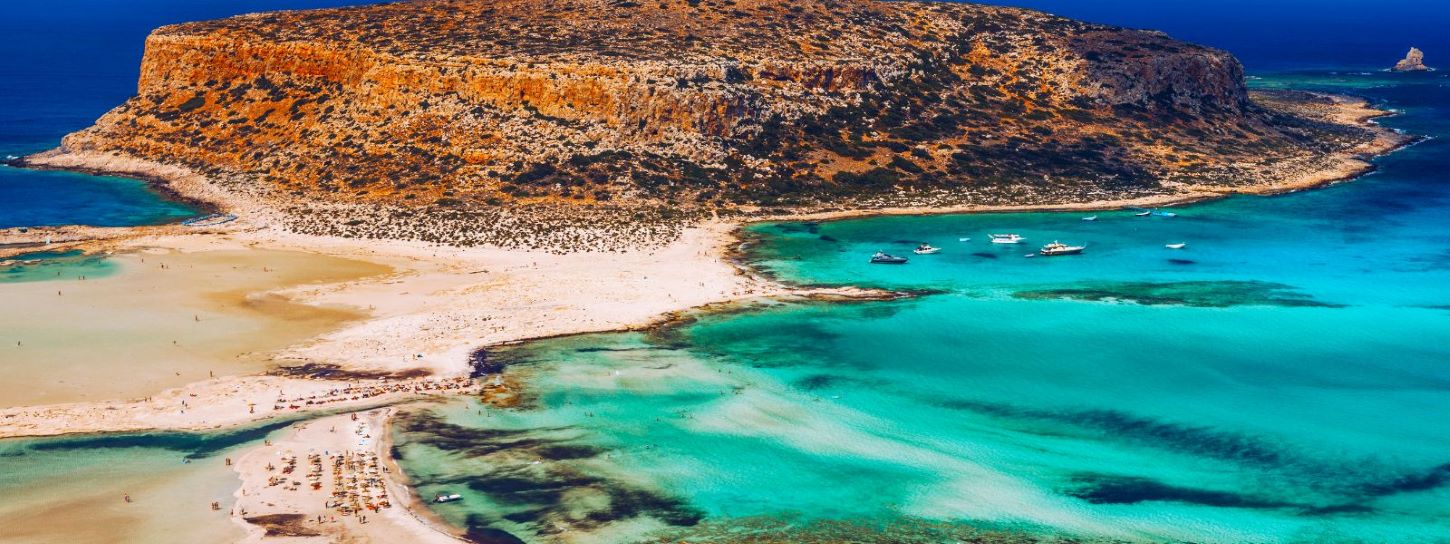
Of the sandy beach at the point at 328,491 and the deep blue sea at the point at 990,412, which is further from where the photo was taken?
the deep blue sea at the point at 990,412

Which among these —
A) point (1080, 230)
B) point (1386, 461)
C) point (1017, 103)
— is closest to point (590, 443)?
point (1386, 461)

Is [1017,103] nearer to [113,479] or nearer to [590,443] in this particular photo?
[590,443]

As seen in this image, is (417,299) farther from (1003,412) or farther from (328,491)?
(1003,412)

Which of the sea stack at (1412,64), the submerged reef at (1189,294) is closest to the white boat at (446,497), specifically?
the submerged reef at (1189,294)

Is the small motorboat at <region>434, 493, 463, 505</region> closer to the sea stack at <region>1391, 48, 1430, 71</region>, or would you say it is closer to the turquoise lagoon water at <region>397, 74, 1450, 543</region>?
the turquoise lagoon water at <region>397, 74, 1450, 543</region>

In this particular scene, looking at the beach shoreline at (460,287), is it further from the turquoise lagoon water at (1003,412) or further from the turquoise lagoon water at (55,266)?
the turquoise lagoon water at (1003,412)

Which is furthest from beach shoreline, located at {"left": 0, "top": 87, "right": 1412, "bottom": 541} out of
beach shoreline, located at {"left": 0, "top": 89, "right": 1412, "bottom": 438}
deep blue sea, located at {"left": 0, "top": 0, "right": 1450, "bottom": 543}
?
deep blue sea, located at {"left": 0, "top": 0, "right": 1450, "bottom": 543}

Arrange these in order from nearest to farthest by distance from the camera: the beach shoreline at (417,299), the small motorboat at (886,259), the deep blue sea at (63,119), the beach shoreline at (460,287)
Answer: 1. the beach shoreline at (417,299)
2. the beach shoreline at (460,287)
3. the small motorboat at (886,259)
4. the deep blue sea at (63,119)
